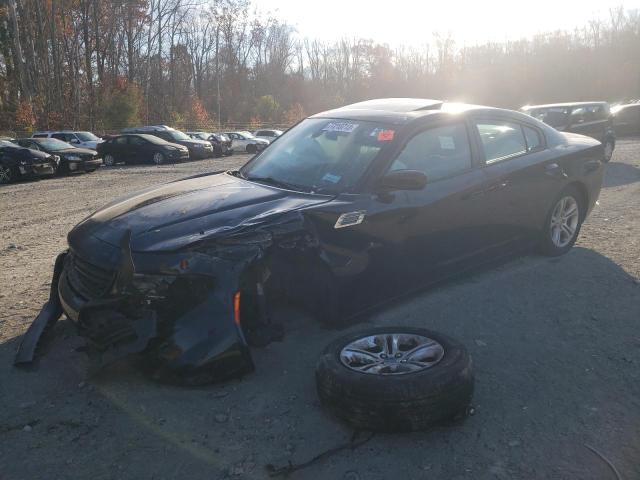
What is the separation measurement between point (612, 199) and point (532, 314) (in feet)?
19.5

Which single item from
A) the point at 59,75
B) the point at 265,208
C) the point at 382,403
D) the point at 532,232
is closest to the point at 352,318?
the point at 265,208

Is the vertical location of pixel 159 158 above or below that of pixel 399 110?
below

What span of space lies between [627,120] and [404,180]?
27.3m

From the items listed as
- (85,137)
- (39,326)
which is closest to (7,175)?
(85,137)

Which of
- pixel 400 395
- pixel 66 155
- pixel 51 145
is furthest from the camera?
pixel 51 145

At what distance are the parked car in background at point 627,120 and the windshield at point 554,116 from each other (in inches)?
535

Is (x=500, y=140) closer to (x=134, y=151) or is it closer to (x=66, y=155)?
(x=66, y=155)

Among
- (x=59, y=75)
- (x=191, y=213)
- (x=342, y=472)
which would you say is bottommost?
(x=342, y=472)

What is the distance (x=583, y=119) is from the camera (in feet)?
Result: 49.5

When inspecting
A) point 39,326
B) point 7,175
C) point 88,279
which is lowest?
point 39,326

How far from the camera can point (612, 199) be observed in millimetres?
9359

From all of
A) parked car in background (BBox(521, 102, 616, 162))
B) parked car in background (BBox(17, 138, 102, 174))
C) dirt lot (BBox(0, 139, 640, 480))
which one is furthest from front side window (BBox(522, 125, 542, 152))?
parked car in background (BBox(17, 138, 102, 174))

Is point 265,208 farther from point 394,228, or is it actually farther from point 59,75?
point 59,75

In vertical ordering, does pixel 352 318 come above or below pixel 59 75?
below
